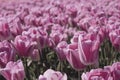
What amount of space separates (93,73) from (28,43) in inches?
36.1

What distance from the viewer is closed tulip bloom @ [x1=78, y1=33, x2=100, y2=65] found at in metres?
2.20

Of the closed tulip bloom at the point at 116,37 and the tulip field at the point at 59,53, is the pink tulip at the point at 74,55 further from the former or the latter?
the closed tulip bloom at the point at 116,37

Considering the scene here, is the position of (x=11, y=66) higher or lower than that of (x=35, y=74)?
higher

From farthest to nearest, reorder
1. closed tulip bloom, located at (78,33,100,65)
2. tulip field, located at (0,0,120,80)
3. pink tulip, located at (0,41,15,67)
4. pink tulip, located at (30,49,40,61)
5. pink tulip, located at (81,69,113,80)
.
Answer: pink tulip, located at (30,49,40,61), pink tulip, located at (0,41,15,67), closed tulip bloom, located at (78,33,100,65), tulip field, located at (0,0,120,80), pink tulip, located at (81,69,113,80)

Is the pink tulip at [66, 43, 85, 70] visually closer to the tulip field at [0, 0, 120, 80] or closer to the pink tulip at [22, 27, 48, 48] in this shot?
the tulip field at [0, 0, 120, 80]

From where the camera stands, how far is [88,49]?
224 centimetres

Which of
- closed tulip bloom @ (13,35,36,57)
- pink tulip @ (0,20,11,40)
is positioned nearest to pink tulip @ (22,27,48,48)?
closed tulip bloom @ (13,35,36,57)

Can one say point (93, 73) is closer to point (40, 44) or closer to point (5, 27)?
point (40, 44)

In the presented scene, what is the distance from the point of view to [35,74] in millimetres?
2857

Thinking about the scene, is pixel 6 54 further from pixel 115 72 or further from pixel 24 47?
pixel 115 72

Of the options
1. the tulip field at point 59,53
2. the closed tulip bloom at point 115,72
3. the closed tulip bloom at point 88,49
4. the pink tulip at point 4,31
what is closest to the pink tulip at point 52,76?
the tulip field at point 59,53

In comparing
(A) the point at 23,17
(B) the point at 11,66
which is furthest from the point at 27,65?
(A) the point at 23,17

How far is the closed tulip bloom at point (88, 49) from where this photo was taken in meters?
2.20

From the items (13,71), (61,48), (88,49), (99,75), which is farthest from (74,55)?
(99,75)
